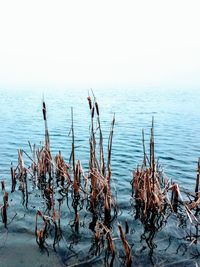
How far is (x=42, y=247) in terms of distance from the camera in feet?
23.7

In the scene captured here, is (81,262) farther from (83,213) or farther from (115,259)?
(83,213)

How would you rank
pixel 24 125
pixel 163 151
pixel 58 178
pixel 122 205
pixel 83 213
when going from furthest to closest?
pixel 24 125, pixel 163 151, pixel 58 178, pixel 122 205, pixel 83 213

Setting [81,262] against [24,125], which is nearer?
[81,262]

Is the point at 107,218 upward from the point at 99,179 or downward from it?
downward

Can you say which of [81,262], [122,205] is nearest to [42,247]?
[81,262]

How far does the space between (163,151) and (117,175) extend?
22.0 feet

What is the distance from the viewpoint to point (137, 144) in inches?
Result: 874

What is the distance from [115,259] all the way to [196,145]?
55.0ft

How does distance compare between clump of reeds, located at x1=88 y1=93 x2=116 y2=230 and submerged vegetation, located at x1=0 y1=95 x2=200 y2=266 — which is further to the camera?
clump of reeds, located at x1=88 y1=93 x2=116 y2=230

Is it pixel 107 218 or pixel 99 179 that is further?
pixel 107 218

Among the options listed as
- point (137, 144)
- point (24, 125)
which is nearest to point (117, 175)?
point (137, 144)

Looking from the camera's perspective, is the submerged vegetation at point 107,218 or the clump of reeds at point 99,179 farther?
the clump of reeds at point 99,179

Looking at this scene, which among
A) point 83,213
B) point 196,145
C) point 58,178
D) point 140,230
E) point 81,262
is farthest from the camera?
point 196,145

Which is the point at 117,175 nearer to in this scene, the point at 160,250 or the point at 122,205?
the point at 122,205
